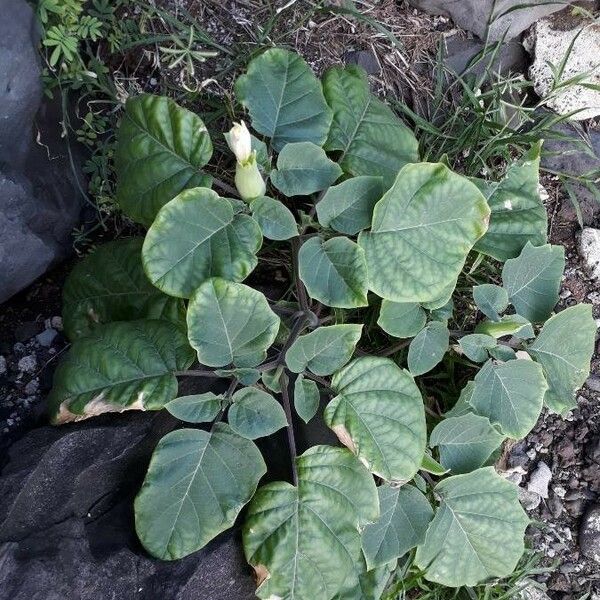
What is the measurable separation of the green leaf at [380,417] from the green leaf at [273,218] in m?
0.27

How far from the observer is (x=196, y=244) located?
136cm

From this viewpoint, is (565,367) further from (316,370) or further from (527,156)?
(316,370)

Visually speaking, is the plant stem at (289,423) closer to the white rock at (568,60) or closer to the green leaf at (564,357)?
the green leaf at (564,357)

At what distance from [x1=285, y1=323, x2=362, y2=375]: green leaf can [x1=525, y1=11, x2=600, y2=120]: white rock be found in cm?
104

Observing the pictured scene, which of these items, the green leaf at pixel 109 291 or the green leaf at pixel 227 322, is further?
the green leaf at pixel 109 291

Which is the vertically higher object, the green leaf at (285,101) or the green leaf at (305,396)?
the green leaf at (285,101)

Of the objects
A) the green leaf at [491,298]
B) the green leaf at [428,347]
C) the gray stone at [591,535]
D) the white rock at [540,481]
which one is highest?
the green leaf at [491,298]

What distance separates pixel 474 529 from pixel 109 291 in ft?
2.95

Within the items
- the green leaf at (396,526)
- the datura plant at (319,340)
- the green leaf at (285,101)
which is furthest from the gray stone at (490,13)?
the green leaf at (396,526)

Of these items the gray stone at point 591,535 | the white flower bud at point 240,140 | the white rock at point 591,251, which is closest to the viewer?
the white flower bud at point 240,140

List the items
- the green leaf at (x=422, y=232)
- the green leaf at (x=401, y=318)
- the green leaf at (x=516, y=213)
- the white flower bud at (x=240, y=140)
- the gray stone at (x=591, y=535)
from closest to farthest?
the white flower bud at (x=240, y=140)
the green leaf at (x=422, y=232)
the green leaf at (x=401, y=318)
the green leaf at (x=516, y=213)
the gray stone at (x=591, y=535)

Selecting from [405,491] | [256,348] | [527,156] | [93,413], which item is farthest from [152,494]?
[527,156]

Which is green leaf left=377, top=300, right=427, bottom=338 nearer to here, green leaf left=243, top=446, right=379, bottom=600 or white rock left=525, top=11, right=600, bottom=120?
green leaf left=243, top=446, right=379, bottom=600

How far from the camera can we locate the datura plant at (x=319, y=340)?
1.34 meters
